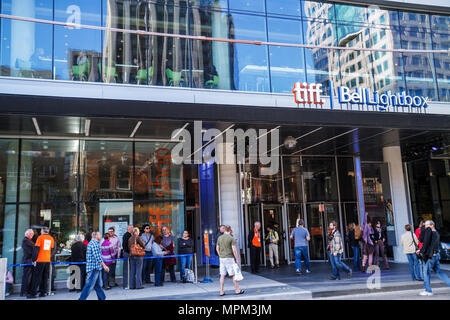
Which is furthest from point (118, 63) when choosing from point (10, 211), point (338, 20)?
point (338, 20)

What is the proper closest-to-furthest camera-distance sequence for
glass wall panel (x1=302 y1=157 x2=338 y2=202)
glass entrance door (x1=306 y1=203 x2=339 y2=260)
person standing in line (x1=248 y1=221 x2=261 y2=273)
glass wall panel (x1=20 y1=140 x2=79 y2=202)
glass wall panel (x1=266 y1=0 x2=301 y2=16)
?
glass wall panel (x1=20 y1=140 x2=79 y2=202)
person standing in line (x1=248 y1=221 x2=261 y2=273)
glass wall panel (x1=266 y1=0 x2=301 y2=16)
glass entrance door (x1=306 y1=203 x2=339 y2=260)
glass wall panel (x1=302 y1=157 x2=338 y2=202)

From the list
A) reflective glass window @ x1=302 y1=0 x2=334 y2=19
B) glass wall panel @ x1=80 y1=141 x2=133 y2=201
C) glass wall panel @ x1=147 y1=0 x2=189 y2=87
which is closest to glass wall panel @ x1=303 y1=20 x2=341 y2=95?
reflective glass window @ x1=302 y1=0 x2=334 y2=19

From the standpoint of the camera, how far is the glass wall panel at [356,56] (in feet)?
54.5

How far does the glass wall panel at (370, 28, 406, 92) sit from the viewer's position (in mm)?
16844

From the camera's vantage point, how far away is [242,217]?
1709 centimetres

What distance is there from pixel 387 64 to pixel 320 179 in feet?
18.7

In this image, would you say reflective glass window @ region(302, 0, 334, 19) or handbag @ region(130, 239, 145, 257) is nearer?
handbag @ region(130, 239, 145, 257)

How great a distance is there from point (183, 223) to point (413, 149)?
1097cm

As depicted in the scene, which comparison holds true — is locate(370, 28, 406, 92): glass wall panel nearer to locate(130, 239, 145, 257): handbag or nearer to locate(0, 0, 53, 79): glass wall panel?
locate(130, 239, 145, 257): handbag

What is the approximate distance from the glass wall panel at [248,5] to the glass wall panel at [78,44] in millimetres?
5109

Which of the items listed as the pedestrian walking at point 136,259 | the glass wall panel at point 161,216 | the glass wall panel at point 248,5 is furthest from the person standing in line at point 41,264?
the glass wall panel at point 248,5

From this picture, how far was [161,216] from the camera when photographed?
14719mm

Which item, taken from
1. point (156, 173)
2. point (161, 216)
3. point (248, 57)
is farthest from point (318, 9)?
point (161, 216)

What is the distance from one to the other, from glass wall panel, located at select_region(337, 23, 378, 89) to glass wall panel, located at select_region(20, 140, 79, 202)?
35.8 ft
